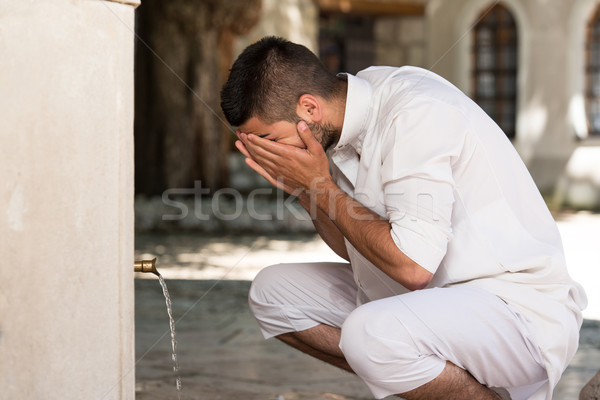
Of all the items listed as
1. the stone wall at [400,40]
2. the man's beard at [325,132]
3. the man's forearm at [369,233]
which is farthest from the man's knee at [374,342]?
the stone wall at [400,40]

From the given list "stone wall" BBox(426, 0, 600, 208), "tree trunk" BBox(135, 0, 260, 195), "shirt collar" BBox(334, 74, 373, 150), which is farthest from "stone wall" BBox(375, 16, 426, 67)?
"shirt collar" BBox(334, 74, 373, 150)

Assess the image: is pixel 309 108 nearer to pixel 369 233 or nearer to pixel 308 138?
pixel 308 138

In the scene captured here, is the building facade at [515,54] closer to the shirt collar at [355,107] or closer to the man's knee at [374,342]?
the shirt collar at [355,107]

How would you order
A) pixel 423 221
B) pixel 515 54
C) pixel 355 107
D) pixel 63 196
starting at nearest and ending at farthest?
1. pixel 63 196
2. pixel 423 221
3. pixel 355 107
4. pixel 515 54

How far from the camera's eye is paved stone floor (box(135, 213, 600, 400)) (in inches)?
117

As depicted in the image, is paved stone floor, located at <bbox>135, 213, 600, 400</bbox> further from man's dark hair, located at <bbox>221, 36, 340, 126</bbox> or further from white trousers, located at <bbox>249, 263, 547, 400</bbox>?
man's dark hair, located at <bbox>221, 36, 340, 126</bbox>

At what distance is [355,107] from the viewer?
2.35 meters

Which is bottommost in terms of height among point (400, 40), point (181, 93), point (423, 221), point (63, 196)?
point (181, 93)

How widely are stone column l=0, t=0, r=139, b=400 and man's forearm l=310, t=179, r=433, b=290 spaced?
1.92ft

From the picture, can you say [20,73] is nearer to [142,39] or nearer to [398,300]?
[398,300]

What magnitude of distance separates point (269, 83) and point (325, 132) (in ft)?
0.70

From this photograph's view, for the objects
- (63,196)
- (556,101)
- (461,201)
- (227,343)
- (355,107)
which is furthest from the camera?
(556,101)

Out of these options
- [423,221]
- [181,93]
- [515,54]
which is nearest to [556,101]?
[515,54]

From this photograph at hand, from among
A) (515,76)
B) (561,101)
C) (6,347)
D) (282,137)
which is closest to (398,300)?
(282,137)
